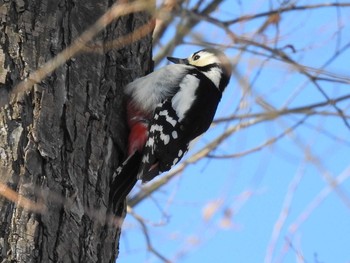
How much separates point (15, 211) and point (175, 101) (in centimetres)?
137

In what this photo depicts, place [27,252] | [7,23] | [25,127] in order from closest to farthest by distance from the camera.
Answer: [27,252] < [25,127] < [7,23]

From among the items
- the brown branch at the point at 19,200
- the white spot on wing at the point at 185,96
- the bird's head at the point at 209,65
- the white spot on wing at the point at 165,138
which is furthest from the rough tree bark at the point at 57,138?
the bird's head at the point at 209,65

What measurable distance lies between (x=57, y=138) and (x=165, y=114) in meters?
0.97

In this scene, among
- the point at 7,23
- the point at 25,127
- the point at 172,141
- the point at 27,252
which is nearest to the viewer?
the point at 27,252

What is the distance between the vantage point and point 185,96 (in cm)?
376

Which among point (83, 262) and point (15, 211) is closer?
point (15, 211)

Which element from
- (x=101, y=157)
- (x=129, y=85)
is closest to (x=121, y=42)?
(x=129, y=85)

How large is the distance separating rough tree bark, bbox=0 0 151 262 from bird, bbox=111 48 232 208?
0.13 meters

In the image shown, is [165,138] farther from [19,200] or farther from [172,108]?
[19,200]

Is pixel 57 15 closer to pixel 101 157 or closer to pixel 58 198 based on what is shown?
pixel 101 157

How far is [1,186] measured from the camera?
→ 8.23 ft

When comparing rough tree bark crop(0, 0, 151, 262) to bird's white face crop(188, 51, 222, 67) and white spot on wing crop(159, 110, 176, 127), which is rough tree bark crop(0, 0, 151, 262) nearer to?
white spot on wing crop(159, 110, 176, 127)

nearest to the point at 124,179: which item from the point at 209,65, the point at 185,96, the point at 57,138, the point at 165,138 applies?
the point at 57,138

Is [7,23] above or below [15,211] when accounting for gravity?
above
